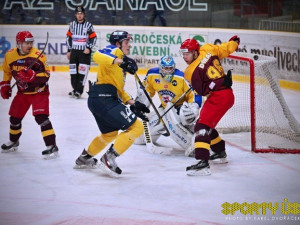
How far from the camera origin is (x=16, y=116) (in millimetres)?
5453

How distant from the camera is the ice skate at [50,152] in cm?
537

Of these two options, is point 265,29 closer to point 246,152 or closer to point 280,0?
point 280,0

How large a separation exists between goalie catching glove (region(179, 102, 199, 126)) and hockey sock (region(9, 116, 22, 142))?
57.9 inches

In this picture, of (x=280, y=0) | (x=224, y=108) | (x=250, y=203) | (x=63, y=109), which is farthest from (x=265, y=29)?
(x=250, y=203)

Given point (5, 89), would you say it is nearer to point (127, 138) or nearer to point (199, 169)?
point (127, 138)

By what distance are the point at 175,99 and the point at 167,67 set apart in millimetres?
325

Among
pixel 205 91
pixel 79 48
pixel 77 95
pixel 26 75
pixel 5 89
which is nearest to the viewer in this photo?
pixel 205 91

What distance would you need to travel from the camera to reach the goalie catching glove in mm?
5398

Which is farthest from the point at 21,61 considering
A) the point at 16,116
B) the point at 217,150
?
the point at 217,150

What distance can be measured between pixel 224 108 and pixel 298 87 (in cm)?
436

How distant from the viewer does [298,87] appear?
351 inches

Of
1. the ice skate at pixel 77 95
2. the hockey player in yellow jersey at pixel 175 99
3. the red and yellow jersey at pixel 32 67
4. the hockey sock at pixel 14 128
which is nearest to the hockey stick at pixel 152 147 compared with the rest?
the hockey player in yellow jersey at pixel 175 99

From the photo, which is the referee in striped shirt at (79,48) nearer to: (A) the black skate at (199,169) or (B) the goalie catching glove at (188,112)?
(B) the goalie catching glove at (188,112)

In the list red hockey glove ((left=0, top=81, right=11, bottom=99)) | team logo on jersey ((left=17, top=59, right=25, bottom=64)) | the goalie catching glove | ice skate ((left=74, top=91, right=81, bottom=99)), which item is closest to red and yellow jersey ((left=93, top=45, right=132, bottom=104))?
the goalie catching glove
